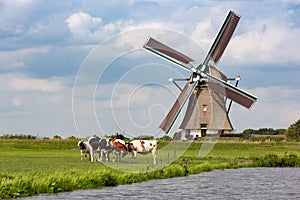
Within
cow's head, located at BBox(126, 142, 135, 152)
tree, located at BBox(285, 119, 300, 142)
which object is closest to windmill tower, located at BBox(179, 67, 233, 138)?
cow's head, located at BBox(126, 142, 135, 152)

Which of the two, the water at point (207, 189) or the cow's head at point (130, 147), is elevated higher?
the cow's head at point (130, 147)

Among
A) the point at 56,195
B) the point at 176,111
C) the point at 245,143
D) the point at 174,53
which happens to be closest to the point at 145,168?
the point at 56,195

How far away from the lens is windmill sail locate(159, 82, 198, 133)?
39.4 metres

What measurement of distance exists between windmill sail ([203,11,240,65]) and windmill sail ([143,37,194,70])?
1778mm

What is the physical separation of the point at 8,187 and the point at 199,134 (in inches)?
1483

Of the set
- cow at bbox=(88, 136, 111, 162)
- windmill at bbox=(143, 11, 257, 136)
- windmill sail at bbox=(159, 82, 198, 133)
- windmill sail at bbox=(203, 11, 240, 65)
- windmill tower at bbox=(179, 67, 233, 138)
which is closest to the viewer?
cow at bbox=(88, 136, 111, 162)

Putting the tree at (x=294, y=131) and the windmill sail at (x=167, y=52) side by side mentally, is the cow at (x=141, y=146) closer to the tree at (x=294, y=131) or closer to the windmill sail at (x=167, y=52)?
the windmill sail at (x=167, y=52)

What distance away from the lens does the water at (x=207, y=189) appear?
18016 millimetres

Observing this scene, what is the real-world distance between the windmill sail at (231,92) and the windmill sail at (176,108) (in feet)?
5.07

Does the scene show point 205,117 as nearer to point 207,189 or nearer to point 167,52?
point 167,52

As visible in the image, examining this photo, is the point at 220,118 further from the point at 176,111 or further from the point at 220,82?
the point at 176,111

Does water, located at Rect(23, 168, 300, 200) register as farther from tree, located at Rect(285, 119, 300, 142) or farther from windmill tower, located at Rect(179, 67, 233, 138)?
tree, located at Rect(285, 119, 300, 142)

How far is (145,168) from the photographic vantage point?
2547cm

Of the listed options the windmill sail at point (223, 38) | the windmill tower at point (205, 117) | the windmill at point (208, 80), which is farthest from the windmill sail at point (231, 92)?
the windmill tower at point (205, 117)
